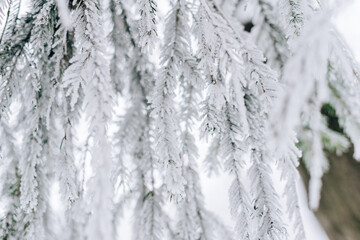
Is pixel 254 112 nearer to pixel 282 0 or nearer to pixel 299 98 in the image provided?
A: pixel 282 0

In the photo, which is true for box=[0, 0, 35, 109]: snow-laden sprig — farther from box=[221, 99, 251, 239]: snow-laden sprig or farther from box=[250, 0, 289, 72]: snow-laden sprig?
box=[250, 0, 289, 72]: snow-laden sprig

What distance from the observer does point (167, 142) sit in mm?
846

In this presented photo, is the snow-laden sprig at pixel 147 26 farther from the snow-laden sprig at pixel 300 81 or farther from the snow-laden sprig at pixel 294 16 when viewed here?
the snow-laden sprig at pixel 300 81

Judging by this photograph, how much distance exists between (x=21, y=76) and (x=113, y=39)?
49 cm

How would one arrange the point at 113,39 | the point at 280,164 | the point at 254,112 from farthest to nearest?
the point at 113,39 < the point at 254,112 < the point at 280,164

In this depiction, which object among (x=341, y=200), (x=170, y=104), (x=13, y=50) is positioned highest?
(x=170, y=104)

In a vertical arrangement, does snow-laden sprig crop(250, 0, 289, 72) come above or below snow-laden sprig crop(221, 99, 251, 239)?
above

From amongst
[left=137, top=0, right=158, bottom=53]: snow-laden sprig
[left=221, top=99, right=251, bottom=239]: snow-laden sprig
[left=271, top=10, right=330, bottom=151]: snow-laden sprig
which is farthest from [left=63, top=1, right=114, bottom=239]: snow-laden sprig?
[left=221, top=99, right=251, bottom=239]: snow-laden sprig

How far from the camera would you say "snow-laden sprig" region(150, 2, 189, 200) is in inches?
32.2

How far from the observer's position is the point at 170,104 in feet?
2.93

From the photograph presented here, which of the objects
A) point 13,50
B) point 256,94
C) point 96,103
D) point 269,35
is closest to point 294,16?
point 256,94

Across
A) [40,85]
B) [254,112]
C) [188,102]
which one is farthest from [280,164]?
[40,85]

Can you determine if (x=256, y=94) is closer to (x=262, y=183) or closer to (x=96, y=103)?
(x=262, y=183)

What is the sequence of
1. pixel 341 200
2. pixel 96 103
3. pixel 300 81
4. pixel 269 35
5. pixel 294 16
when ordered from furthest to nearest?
pixel 269 35, pixel 341 200, pixel 294 16, pixel 96 103, pixel 300 81
